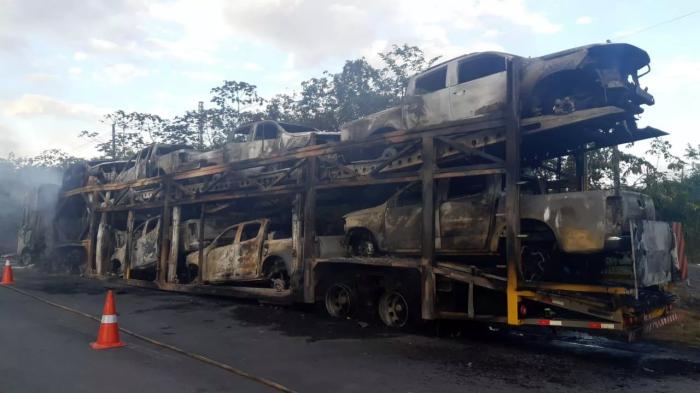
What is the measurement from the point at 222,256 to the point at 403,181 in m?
5.29

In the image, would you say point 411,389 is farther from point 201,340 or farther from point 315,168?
point 315,168

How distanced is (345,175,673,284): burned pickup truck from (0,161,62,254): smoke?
1588 centimetres

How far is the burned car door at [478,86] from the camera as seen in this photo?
281 inches

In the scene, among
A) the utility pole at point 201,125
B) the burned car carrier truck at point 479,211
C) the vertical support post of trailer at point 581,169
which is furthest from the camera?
the utility pole at point 201,125

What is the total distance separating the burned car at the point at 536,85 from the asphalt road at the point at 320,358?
313cm

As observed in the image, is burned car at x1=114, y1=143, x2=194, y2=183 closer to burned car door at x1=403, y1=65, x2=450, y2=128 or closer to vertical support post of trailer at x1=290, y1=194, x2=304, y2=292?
vertical support post of trailer at x1=290, y1=194, x2=304, y2=292

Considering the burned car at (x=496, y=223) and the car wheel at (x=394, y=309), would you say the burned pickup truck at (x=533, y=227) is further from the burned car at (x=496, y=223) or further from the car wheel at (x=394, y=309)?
the car wheel at (x=394, y=309)

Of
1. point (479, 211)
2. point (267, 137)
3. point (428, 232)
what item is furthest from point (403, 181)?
point (267, 137)

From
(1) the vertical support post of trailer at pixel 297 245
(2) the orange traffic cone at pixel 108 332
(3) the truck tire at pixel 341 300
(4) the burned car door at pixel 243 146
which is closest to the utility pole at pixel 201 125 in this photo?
(4) the burned car door at pixel 243 146

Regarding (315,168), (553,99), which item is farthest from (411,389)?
(315,168)

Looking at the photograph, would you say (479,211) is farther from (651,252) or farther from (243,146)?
(243,146)

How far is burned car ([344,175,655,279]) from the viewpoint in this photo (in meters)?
5.90

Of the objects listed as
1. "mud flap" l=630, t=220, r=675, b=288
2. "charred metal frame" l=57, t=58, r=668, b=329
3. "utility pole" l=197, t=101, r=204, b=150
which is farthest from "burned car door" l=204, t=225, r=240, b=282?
"utility pole" l=197, t=101, r=204, b=150

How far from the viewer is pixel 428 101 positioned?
803cm
